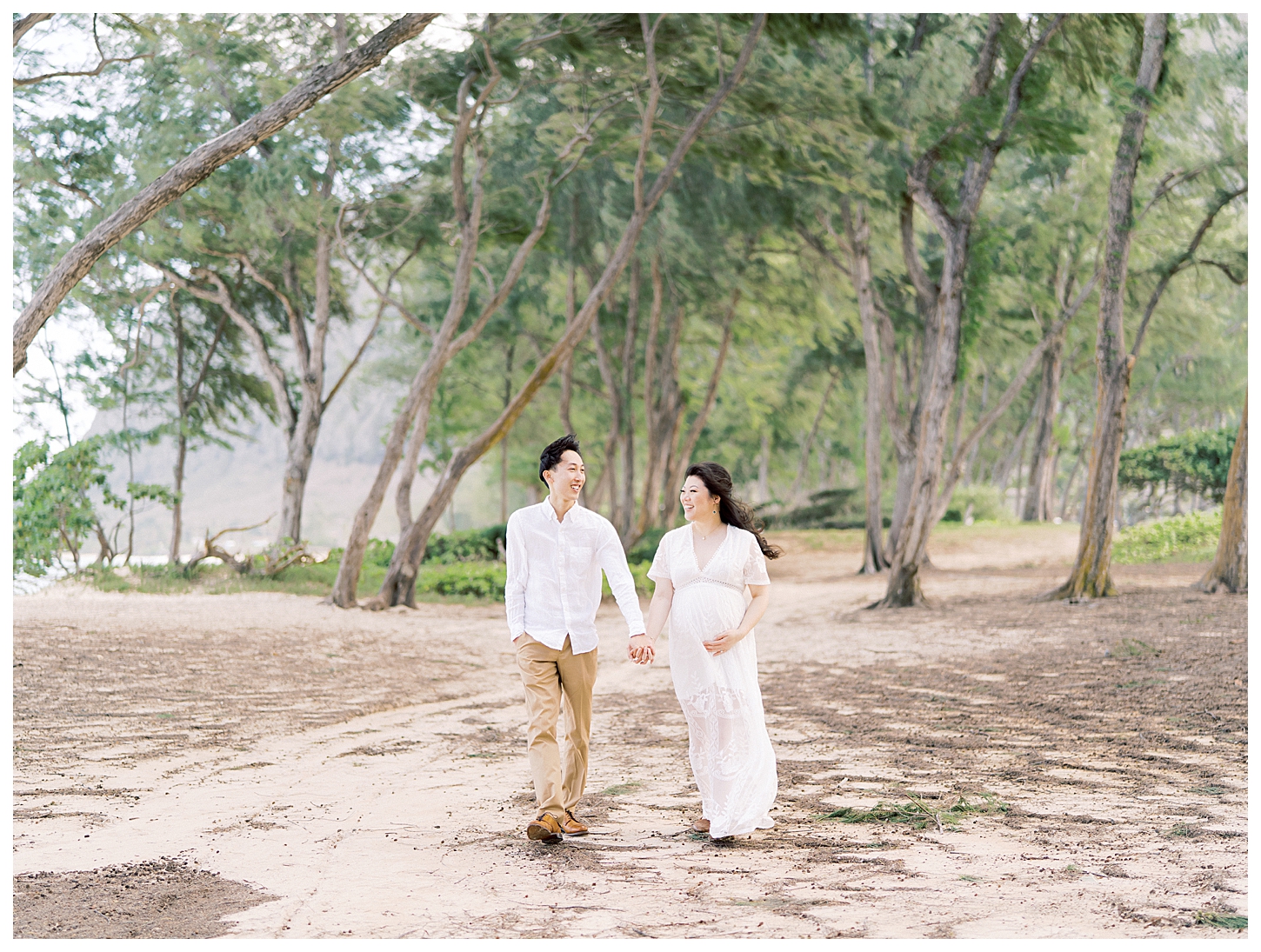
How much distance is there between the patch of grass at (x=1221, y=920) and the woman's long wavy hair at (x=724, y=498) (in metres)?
2.23

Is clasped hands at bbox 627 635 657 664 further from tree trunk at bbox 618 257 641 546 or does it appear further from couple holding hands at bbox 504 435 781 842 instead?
tree trunk at bbox 618 257 641 546

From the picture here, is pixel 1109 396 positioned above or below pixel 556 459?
above

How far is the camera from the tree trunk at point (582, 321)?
1350cm

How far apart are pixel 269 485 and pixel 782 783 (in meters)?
102

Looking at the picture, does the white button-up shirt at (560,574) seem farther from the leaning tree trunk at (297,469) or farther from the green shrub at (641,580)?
the leaning tree trunk at (297,469)

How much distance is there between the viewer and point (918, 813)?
16.3 ft

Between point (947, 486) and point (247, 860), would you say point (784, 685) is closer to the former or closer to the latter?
point (247, 860)

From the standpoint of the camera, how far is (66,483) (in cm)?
1383

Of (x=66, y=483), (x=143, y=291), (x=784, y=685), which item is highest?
(x=143, y=291)

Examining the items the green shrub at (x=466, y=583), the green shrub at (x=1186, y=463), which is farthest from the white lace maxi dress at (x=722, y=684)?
the green shrub at (x=1186, y=463)

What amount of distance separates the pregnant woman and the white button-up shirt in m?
0.26

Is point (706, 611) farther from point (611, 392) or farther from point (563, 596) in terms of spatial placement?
point (611, 392)

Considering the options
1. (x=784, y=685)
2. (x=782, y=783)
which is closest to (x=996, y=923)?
(x=782, y=783)

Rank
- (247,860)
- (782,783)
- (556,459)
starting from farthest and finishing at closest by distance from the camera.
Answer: (782,783) < (556,459) < (247,860)
